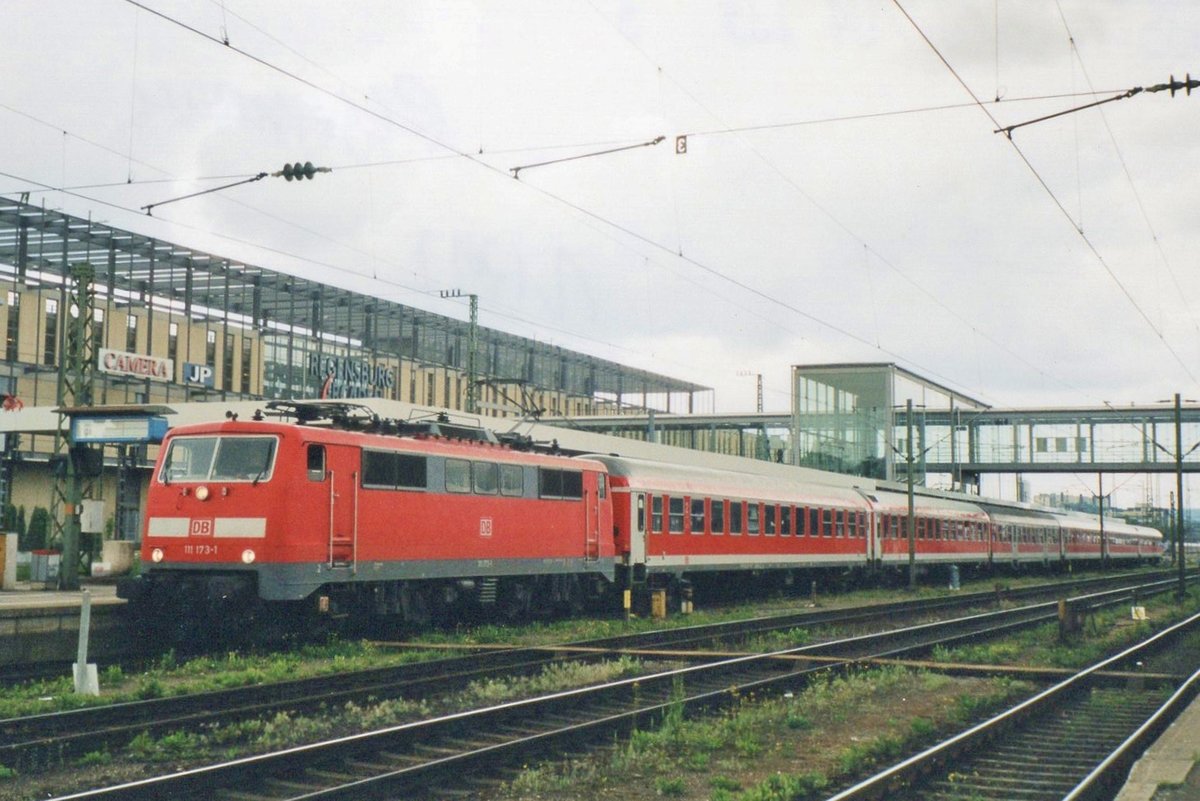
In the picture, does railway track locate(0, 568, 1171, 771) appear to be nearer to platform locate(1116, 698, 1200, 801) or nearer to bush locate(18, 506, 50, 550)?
platform locate(1116, 698, 1200, 801)

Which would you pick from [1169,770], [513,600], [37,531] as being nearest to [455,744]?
[1169,770]

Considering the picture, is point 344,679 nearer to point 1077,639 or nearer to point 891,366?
point 1077,639

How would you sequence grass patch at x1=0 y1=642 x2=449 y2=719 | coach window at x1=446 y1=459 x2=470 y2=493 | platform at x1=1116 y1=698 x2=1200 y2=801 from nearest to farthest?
platform at x1=1116 y1=698 x2=1200 y2=801
grass patch at x1=0 y1=642 x2=449 y2=719
coach window at x1=446 y1=459 x2=470 y2=493

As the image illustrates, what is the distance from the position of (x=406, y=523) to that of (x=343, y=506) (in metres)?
1.58

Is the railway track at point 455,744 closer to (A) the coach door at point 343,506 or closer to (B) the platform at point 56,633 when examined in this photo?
(A) the coach door at point 343,506

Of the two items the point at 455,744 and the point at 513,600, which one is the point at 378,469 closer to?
the point at 513,600

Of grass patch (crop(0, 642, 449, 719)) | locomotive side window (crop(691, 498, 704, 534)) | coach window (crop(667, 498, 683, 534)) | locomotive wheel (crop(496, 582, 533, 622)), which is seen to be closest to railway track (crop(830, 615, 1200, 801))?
grass patch (crop(0, 642, 449, 719))

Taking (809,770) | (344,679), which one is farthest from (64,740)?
(809,770)

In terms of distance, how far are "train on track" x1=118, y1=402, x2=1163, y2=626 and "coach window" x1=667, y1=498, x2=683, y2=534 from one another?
0.06m

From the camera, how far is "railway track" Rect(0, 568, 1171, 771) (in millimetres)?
11734

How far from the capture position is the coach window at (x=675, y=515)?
31047 millimetres

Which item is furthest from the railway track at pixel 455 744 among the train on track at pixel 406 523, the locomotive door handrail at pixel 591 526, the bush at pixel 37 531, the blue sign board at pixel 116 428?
the bush at pixel 37 531

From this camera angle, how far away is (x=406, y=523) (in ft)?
69.2

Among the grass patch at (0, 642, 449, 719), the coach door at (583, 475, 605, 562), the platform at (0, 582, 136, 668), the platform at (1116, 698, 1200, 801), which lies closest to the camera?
the platform at (1116, 698, 1200, 801)
